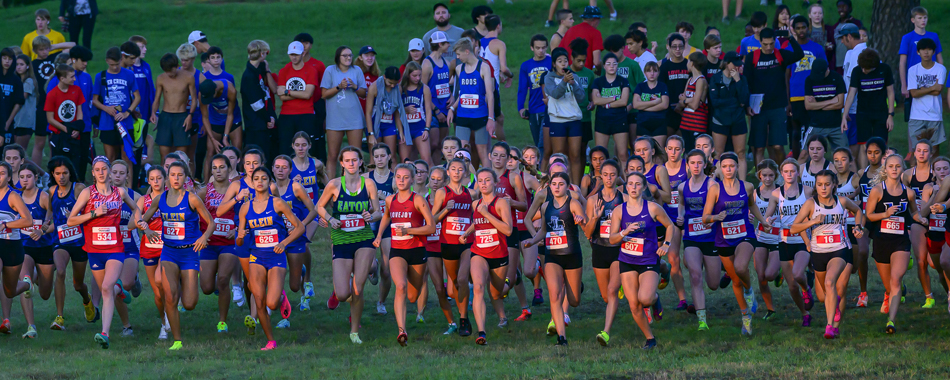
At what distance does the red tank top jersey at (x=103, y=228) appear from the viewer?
32.9ft

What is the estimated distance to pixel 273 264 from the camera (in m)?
9.62

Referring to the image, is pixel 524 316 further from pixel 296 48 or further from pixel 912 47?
pixel 912 47

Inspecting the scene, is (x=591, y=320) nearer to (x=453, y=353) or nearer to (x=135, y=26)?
(x=453, y=353)

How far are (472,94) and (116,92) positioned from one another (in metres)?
4.95

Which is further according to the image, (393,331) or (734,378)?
(393,331)

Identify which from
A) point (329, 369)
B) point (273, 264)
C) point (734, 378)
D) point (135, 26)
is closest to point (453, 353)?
point (329, 369)

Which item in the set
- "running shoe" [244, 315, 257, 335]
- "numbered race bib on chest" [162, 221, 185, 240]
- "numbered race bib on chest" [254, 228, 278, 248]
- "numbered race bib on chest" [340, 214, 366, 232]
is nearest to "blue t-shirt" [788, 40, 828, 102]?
"numbered race bib on chest" [340, 214, 366, 232]

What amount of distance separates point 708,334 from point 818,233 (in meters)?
1.43

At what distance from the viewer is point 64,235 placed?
33.9 feet

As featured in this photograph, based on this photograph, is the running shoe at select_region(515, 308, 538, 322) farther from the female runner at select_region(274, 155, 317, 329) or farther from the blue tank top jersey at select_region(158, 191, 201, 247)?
the blue tank top jersey at select_region(158, 191, 201, 247)

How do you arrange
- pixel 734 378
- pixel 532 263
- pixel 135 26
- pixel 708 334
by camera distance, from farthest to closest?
pixel 135 26 → pixel 532 263 → pixel 708 334 → pixel 734 378

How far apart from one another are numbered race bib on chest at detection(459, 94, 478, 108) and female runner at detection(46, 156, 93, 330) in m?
5.29

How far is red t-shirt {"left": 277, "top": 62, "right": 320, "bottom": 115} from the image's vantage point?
13.7 metres

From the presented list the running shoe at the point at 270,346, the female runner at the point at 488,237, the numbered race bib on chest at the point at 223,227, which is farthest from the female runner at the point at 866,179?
the numbered race bib on chest at the point at 223,227
